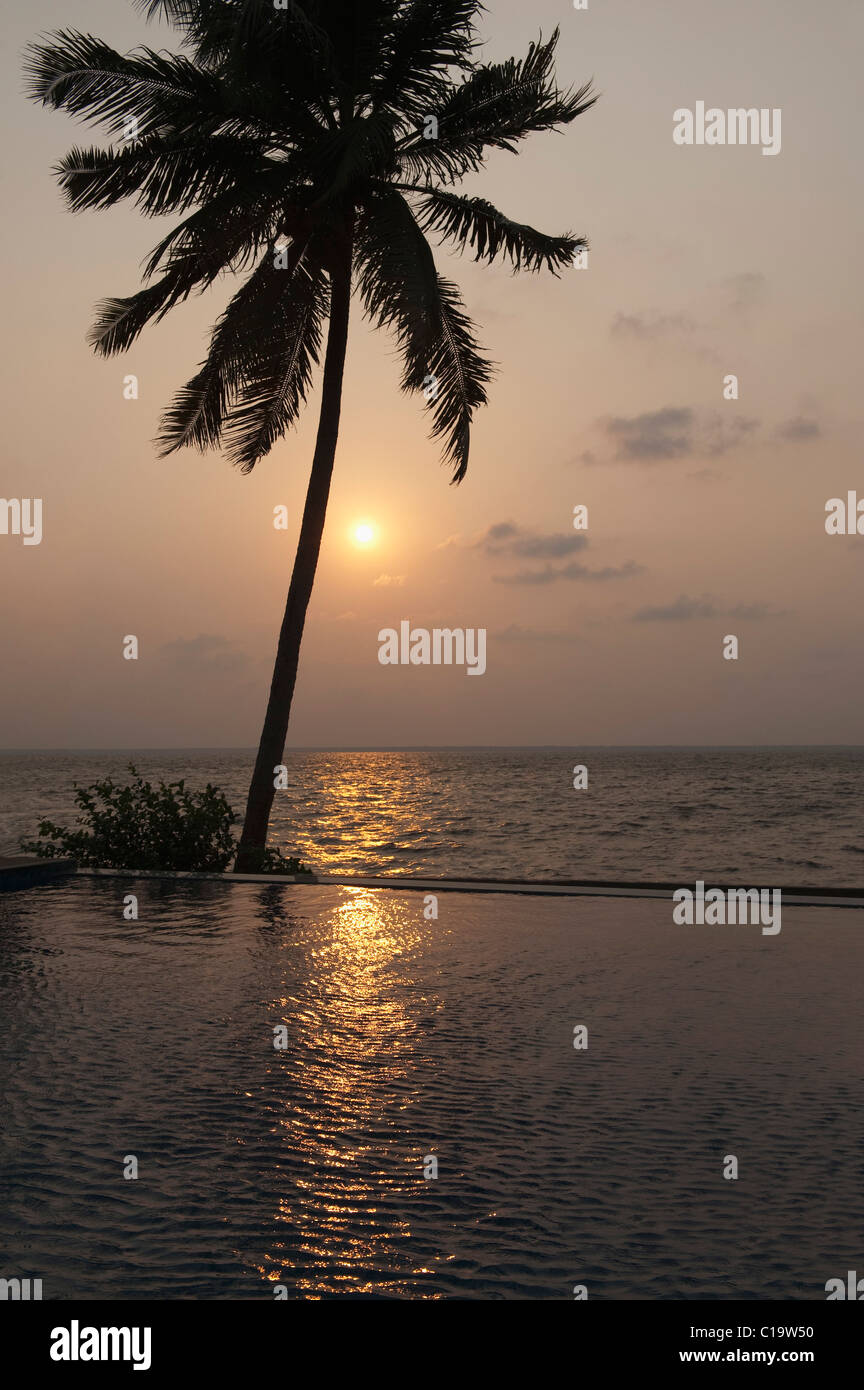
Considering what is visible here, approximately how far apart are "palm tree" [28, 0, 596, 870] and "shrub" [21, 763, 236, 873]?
490 millimetres

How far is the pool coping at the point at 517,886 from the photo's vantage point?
41.7 ft

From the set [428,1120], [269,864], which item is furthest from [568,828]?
[428,1120]

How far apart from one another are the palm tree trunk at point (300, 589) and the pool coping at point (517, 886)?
0.90 metres

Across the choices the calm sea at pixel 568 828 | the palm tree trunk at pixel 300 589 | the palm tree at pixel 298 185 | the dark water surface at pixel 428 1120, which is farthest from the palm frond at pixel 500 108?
the calm sea at pixel 568 828

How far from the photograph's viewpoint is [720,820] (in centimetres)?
5541

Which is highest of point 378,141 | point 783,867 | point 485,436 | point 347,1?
point 347,1

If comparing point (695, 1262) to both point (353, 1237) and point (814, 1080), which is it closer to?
point (353, 1237)

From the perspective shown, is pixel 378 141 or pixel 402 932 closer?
pixel 402 932

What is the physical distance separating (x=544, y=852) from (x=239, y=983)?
106ft

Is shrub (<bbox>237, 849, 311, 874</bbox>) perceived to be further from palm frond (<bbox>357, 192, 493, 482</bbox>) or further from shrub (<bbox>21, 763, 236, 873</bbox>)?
palm frond (<bbox>357, 192, 493, 482</bbox>)

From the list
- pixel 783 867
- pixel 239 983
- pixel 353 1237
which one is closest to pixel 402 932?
pixel 239 983

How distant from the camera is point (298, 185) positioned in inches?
615

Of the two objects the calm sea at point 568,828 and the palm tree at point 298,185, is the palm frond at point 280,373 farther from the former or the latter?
the calm sea at point 568,828

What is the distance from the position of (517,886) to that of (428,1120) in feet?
29.4
